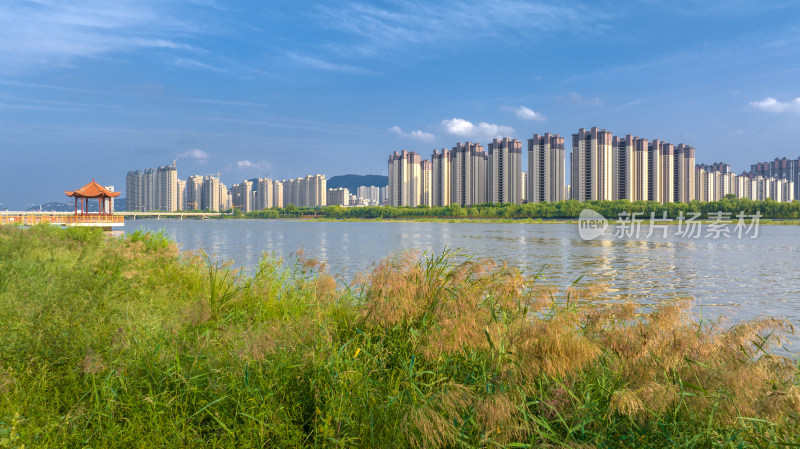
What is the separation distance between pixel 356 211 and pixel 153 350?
406 ft

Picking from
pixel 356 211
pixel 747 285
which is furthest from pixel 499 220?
pixel 747 285

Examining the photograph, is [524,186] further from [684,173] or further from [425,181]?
[425,181]

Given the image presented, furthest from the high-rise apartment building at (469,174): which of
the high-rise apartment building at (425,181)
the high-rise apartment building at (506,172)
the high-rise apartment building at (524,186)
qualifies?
the high-rise apartment building at (425,181)

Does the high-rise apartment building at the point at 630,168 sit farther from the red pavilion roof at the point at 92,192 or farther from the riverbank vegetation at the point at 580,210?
the red pavilion roof at the point at 92,192

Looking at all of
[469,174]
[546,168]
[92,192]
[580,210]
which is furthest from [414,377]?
[469,174]

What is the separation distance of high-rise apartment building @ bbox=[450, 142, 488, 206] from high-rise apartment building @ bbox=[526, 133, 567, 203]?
1720 cm

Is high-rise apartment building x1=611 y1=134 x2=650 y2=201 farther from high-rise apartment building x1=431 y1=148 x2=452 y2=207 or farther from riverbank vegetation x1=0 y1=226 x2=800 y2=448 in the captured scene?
riverbank vegetation x1=0 y1=226 x2=800 y2=448

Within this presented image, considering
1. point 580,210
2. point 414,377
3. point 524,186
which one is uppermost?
point 524,186

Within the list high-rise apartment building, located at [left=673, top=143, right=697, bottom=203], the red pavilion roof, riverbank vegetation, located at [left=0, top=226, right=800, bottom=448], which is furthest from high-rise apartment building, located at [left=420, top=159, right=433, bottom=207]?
→ riverbank vegetation, located at [left=0, top=226, right=800, bottom=448]

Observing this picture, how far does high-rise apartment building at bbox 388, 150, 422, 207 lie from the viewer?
165m

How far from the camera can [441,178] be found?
148m

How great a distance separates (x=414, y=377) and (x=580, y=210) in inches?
3792

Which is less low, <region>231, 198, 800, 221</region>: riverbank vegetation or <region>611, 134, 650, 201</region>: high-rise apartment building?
<region>611, 134, 650, 201</region>: high-rise apartment building

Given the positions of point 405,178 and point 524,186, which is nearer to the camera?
point 524,186
